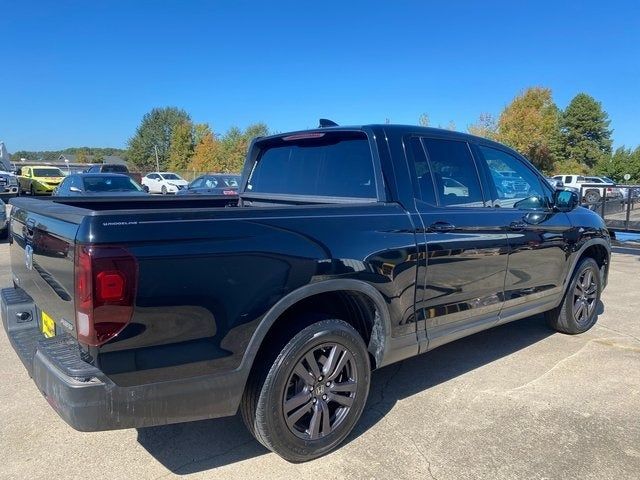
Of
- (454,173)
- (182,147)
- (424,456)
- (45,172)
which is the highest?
(182,147)

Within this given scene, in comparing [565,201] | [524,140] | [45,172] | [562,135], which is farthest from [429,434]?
[562,135]

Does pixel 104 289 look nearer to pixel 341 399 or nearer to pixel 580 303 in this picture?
pixel 341 399

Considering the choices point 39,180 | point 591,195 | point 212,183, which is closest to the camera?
point 591,195

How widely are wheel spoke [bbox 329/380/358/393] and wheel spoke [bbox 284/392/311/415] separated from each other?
17cm

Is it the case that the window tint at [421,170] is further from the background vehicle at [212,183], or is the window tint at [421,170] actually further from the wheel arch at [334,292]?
the background vehicle at [212,183]

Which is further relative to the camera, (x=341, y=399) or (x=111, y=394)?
(x=341, y=399)

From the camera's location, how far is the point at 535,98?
4984 centimetres

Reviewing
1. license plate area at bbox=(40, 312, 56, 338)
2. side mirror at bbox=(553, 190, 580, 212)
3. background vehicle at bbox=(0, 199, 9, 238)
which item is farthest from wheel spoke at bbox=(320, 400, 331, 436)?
background vehicle at bbox=(0, 199, 9, 238)

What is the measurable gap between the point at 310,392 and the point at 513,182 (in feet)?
8.68

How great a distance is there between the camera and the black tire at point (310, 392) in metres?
2.67

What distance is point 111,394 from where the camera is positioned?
7.27 ft

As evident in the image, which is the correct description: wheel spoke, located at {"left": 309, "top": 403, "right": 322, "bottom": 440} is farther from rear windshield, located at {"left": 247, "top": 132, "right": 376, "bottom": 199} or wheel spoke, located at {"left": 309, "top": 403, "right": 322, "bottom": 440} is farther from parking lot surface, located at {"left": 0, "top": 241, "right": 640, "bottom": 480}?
rear windshield, located at {"left": 247, "top": 132, "right": 376, "bottom": 199}

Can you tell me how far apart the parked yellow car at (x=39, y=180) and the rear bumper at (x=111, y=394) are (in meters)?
27.7

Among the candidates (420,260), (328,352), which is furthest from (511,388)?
(328,352)
